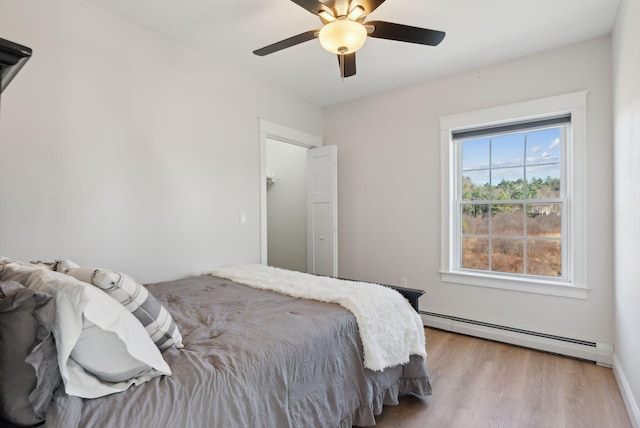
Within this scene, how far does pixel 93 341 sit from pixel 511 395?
96.8 inches

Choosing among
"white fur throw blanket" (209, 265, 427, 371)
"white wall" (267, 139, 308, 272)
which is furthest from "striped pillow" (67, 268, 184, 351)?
"white wall" (267, 139, 308, 272)

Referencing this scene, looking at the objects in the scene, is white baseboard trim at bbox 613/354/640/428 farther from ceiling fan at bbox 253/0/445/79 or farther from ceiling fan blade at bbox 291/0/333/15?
ceiling fan blade at bbox 291/0/333/15

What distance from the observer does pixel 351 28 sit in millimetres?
1785

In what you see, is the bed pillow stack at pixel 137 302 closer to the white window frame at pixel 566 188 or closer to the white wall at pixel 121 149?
the white wall at pixel 121 149

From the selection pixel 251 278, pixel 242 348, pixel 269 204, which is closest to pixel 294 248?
pixel 269 204

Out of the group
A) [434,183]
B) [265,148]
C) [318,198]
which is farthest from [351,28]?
[318,198]

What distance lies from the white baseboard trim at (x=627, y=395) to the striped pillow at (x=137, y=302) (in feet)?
7.99

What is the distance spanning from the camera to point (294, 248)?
501 cm

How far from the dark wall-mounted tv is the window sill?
350 cm

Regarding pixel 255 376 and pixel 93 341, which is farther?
pixel 255 376

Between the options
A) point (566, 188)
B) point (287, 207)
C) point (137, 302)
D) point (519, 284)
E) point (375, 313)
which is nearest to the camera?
point (137, 302)

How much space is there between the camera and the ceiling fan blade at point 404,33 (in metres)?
1.91

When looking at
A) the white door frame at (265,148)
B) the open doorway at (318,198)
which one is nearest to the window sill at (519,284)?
the open doorway at (318,198)

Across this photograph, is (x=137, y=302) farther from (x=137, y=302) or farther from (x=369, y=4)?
(x=369, y=4)
